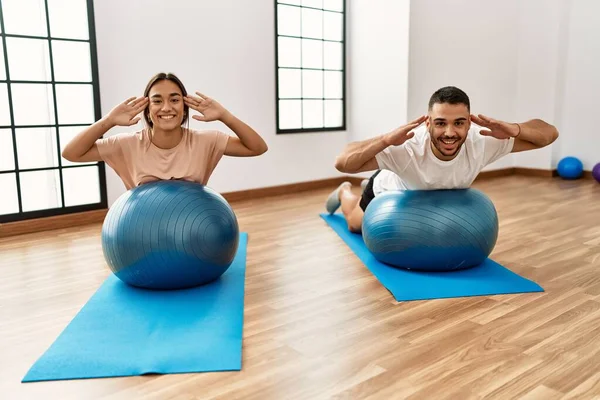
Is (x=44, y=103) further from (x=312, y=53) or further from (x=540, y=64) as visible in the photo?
(x=540, y=64)

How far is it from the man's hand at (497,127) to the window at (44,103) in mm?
2768

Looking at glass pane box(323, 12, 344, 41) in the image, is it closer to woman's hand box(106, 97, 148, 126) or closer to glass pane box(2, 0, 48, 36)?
glass pane box(2, 0, 48, 36)

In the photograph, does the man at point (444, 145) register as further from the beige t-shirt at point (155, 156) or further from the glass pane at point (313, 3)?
the glass pane at point (313, 3)

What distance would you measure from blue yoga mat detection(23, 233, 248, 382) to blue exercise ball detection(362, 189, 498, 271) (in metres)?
0.76

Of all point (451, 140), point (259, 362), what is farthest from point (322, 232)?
point (259, 362)

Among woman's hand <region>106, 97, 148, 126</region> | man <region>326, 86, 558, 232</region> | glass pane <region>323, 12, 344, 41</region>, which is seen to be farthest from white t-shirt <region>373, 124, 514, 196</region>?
glass pane <region>323, 12, 344, 41</region>

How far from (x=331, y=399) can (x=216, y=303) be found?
862 mm

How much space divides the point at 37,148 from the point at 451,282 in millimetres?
2947

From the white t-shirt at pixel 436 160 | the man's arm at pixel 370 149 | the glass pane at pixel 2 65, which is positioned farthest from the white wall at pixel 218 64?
the white t-shirt at pixel 436 160

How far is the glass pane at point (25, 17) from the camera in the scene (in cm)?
370

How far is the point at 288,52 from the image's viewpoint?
17.4ft

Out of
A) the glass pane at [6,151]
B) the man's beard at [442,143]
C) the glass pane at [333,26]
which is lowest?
the glass pane at [6,151]

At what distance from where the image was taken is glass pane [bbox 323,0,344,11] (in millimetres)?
5566

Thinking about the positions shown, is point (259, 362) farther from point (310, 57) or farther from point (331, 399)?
point (310, 57)
